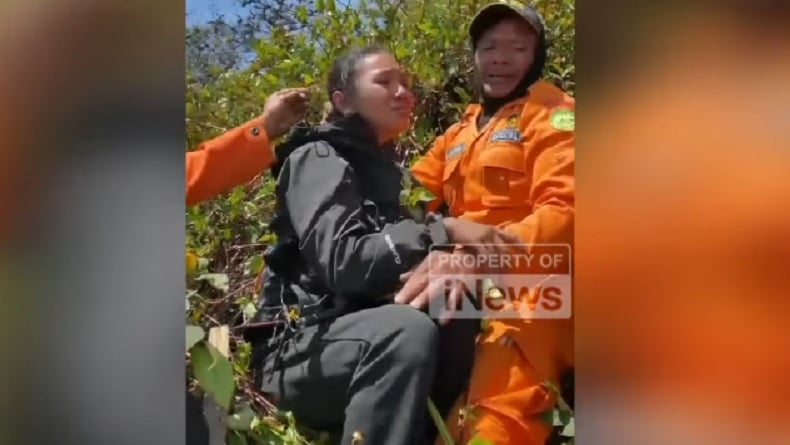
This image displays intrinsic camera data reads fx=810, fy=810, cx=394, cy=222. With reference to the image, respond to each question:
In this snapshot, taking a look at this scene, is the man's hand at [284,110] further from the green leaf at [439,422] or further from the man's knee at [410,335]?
the green leaf at [439,422]

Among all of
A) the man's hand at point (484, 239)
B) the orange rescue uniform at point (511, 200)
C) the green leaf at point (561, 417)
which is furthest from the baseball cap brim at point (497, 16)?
the green leaf at point (561, 417)

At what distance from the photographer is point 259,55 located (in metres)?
2.31

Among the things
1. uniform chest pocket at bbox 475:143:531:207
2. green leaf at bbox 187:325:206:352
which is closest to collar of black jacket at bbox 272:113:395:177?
uniform chest pocket at bbox 475:143:531:207

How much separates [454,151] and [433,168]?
77mm

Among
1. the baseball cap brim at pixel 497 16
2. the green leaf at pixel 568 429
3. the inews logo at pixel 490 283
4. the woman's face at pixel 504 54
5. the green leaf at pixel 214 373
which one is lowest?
the green leaf at pixel 568 429

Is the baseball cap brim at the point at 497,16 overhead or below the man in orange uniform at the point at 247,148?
overhead

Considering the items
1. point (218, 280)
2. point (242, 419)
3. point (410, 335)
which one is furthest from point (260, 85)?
point (242, 419)

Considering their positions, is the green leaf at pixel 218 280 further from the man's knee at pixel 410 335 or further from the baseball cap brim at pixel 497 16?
the baseball cap brim at pixel 497 16

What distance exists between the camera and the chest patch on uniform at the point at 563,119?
2.31 meters

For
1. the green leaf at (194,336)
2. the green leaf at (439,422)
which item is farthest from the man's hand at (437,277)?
the green leaf at (194,336)
